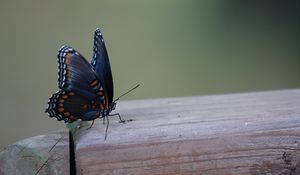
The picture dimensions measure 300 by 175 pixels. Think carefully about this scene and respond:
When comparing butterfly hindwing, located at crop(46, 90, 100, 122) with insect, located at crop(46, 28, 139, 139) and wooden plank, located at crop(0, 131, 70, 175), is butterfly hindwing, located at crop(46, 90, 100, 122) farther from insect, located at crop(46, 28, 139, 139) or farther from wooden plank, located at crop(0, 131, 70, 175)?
wooden plank, located at crop(0, 131, 70, 175)

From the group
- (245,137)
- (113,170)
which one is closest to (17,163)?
(113,170)

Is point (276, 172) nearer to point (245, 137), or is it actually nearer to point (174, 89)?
point (245, 137)

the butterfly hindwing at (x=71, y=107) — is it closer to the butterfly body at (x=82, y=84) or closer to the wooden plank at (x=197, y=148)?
the butterfly body at (x=82, y=84)

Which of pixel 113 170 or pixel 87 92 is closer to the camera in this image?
pixel 113 170

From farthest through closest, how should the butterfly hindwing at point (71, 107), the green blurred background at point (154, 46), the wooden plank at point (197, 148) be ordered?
1. the green blurred background at point (154, 46)
2. the butterfly hindwing at point (71, 107)
3. the wooden plank at point (197, 148)

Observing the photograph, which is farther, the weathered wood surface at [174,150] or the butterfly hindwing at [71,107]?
the butterfly hindwing at [71,107]

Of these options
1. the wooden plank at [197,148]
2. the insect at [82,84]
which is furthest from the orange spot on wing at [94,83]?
the wooden plank at [197,148]
